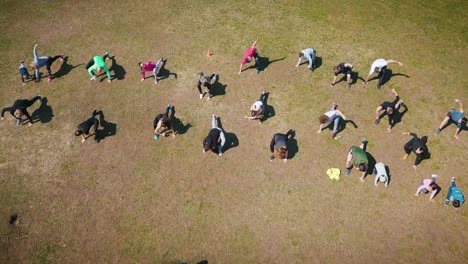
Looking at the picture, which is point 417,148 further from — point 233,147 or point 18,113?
point 18,113

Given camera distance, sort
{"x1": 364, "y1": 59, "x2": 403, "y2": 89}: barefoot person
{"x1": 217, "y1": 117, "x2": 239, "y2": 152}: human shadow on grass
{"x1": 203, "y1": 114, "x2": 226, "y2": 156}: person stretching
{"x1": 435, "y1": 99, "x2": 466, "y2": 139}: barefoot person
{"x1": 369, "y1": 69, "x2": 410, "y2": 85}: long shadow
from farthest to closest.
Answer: {"x1": 369, "y1": 69, "x2": 410, "y2": 85}: long shadow < {"x1": 364, "y1": 59, "x2": 403, "y2": 89}: barefoot person < {"x1": 217, "y1": 117, "x2": 239, "y2": 152}: human shadow on grass < {"x1": 435, "y1": 99, "x2": 466, "y2": 139}: barefoot person < {"x1": 203, "y1": 114, "x2": 226, "y2": 156}: person stretching

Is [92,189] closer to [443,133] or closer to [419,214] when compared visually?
[419,214]

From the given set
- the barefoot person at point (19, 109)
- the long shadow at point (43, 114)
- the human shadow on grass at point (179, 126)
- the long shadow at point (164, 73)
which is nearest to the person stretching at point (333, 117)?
the human shadow on grass at point (179, 126)

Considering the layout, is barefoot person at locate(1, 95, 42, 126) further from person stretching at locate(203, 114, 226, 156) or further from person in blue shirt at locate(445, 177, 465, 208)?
person in blue shirt at locate(445, 177, 465, 208)

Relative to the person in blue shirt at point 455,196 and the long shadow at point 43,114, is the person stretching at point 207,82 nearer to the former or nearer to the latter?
the long shadow at point 43,114

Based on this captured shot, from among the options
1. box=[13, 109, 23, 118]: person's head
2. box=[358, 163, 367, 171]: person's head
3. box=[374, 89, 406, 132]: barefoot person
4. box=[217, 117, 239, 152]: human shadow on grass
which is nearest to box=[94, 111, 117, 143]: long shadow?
box=[13, 109, 23, 118]: person's head

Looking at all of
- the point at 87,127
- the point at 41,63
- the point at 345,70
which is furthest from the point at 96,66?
the point at 345,70
